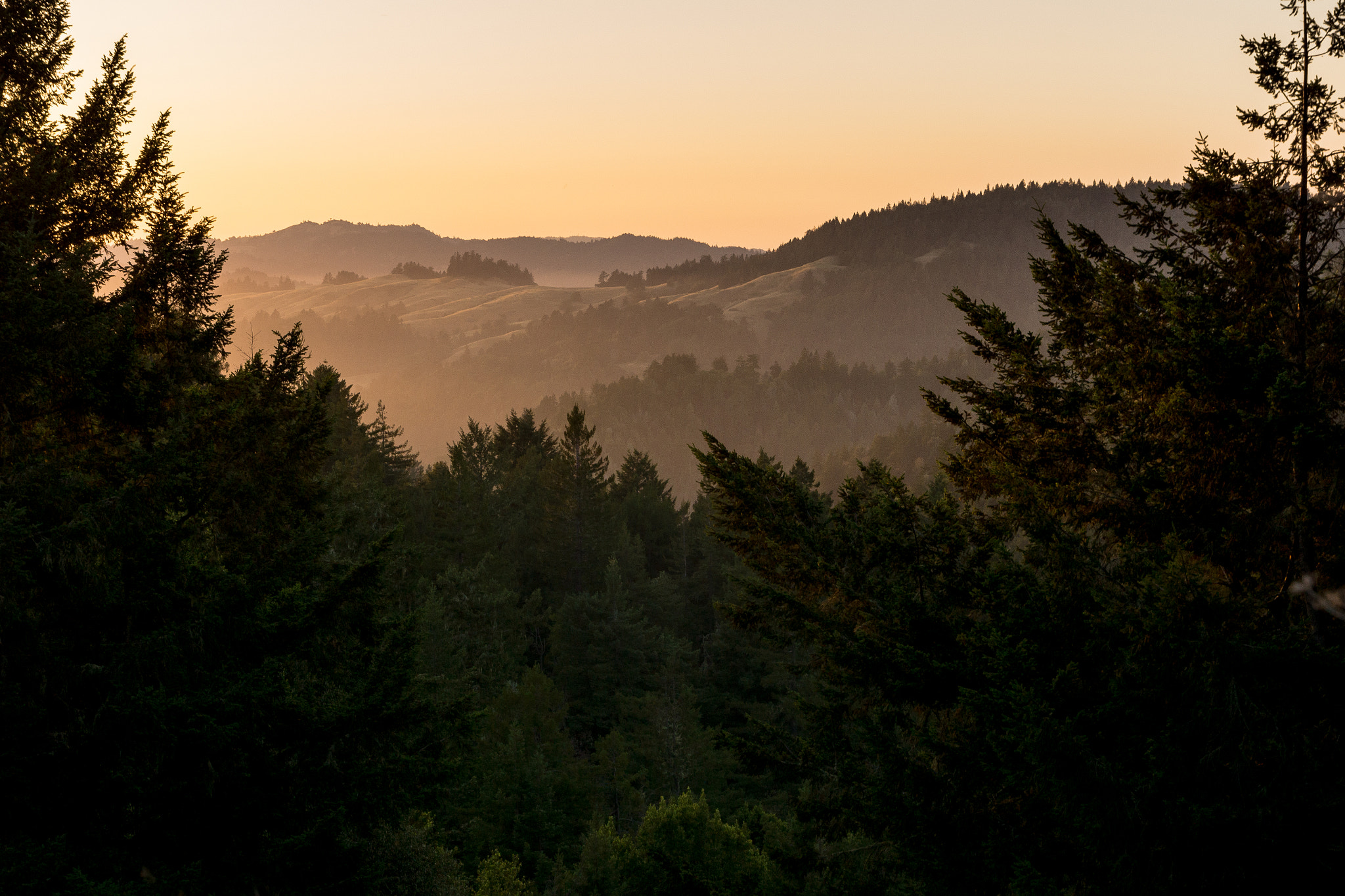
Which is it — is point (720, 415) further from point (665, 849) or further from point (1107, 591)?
point (1107, 591)

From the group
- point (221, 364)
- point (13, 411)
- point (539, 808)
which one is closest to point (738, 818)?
point (539, 808)

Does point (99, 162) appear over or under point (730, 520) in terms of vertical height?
over

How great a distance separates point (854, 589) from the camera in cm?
1083

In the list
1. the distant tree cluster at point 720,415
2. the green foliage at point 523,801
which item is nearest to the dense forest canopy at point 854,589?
the green foliage at point 523,801

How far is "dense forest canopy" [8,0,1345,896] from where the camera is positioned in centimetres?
694

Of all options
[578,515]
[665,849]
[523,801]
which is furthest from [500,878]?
[578,515]

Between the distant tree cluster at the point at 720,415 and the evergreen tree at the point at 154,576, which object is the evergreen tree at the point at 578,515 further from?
the distant tree cluster at the point at 720,415

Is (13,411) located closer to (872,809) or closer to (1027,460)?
(872,809)

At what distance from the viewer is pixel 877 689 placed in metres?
10.4

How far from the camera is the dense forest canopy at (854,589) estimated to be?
694 centimetres

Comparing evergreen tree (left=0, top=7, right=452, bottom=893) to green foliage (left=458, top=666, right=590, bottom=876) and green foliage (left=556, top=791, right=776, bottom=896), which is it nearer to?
green foliage (left=556, top=791, right=776, bottom=896)

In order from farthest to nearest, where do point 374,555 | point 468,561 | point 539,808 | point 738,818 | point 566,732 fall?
point 468,561 < point 566,732 < point 738,818 < point 539,808 < point 374,555

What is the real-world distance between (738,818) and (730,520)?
2205cm

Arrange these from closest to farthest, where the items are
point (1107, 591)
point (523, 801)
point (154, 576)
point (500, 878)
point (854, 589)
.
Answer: point (1107, 591) → point (154, 576) → point (854, 589) → point (500, 878) → point (523, 801)
